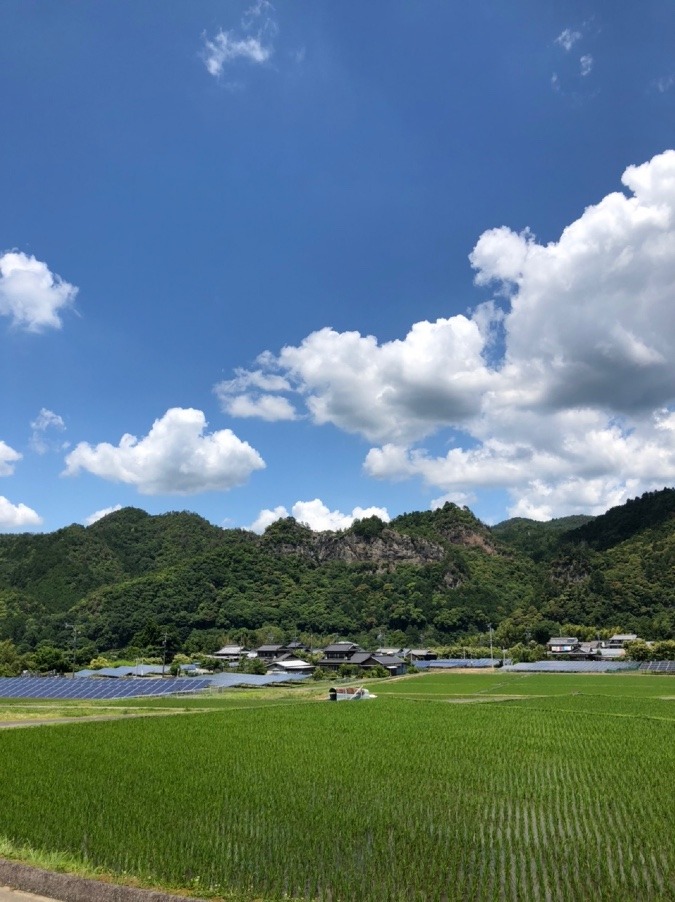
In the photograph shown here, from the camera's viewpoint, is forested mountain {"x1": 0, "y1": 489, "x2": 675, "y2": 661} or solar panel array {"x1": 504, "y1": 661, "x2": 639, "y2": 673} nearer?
solar panel array {"x1": 504, "y1": 661, "x2": 639, "y2": 673}

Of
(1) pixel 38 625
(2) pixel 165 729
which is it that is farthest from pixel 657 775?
(1) pixel 38 625

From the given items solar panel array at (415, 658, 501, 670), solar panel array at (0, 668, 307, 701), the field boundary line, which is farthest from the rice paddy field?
solar panel array at (415, 658, 501, 670)

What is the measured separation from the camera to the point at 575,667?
67.8 metres

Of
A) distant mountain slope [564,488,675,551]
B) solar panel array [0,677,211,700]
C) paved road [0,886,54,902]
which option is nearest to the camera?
paved road [0,886,54,902]

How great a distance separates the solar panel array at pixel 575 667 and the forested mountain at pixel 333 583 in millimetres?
22428

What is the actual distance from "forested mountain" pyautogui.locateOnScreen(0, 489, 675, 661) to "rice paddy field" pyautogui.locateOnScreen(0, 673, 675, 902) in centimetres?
6294

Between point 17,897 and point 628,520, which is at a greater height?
point 628,520

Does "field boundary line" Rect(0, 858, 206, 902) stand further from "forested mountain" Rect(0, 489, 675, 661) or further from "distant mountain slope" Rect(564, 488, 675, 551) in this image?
"distant mountain slope" Rect(564, 488, 675, 551)

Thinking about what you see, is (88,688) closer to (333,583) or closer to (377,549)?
(333,583)

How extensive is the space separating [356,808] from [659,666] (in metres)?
63.3

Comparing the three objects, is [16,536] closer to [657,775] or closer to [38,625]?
[38,625]

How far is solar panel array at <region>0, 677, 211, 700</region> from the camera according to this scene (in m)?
43.6

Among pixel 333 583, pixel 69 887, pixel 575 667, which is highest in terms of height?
pixel 333 583

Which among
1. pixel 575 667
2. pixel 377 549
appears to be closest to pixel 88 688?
pixel 575 667
